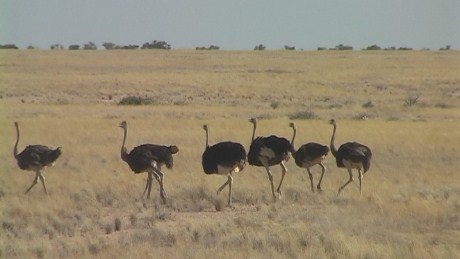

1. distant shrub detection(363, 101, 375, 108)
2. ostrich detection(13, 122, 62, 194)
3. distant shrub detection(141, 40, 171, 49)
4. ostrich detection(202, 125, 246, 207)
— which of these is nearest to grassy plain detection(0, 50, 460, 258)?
distant shrub detection(363, 101, 375, 108)

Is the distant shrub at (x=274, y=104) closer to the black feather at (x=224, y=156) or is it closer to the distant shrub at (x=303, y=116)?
the distant shrub at (x=303, y=116)

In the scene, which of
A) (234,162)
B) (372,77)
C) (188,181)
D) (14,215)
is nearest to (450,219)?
(234,162)

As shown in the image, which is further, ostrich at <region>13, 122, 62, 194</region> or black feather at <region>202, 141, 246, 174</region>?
ostrich at <region>13, 122, 62, 194</region>

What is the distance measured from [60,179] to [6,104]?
21675mm

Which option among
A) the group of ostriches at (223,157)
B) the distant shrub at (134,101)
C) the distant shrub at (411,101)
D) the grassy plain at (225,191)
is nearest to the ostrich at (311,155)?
the group of ostriches at (223,157)

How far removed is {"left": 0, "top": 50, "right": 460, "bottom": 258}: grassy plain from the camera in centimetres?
1089

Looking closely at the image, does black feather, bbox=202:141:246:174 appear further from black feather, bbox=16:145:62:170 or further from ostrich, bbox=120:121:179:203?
black feather, bbox=16:145:62:170

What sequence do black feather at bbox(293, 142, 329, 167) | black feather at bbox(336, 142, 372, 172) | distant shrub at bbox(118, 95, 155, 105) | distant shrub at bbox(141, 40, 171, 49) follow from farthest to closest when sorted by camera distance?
distant shrub at bbox(141, 40, 171, 49) < distant shrub at bbox(118, 95, 155, 105) < black feather at bbox(293, 142, 329, 167) < black feather at bbox(336, 142, 372, 172)

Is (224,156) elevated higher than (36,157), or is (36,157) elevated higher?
(224,156)

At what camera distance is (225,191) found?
15.7m

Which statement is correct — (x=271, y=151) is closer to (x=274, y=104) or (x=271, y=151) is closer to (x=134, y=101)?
(x=274, y=104)

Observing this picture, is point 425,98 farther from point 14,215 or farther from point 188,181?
point 14,215

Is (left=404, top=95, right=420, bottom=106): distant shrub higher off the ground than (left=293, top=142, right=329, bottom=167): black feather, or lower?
lower

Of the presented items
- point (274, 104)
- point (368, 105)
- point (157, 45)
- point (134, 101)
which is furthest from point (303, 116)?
point (157, 45)
